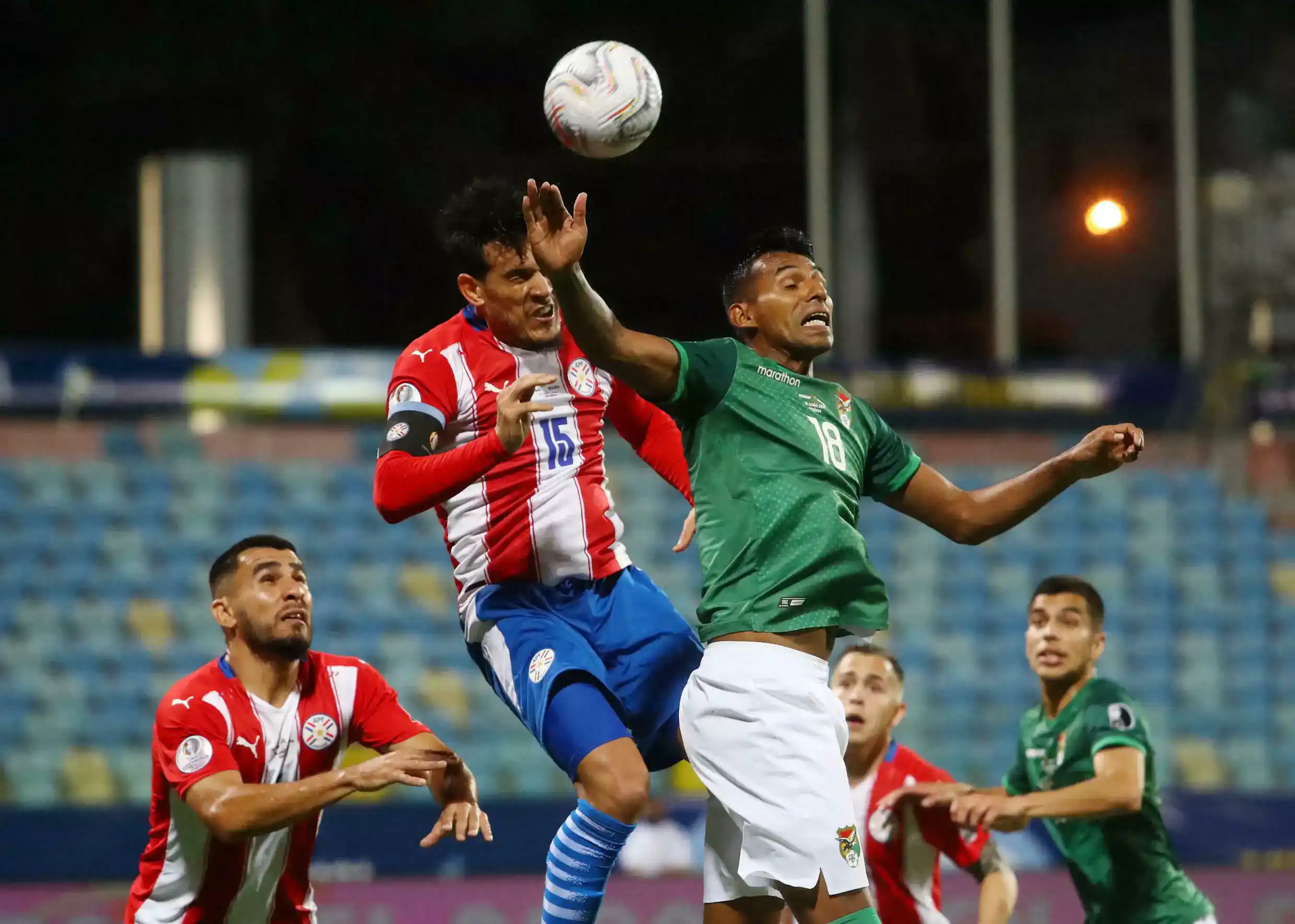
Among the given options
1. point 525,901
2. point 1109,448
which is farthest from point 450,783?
point 525,901

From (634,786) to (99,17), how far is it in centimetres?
1186

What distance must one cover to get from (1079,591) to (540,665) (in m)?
1.88

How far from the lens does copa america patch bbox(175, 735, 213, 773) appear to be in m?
4.62

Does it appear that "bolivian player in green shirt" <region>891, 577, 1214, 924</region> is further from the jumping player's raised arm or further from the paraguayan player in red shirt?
the jumping player's raised arm

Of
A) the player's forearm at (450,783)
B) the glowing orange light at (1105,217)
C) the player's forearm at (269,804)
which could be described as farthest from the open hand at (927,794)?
the glowing orange light at (1105,217)

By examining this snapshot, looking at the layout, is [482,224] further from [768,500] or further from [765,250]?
[768,500]

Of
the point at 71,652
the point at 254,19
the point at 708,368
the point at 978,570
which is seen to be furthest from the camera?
the point at 254,19

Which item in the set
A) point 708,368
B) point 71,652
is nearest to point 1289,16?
point 71,652

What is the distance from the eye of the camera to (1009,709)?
11.2 m

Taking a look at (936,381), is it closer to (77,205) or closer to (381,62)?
(381,62)

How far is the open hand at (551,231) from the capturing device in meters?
3.71

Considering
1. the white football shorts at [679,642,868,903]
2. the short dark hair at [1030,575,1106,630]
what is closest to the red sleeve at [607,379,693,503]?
the white football shorts at [679,642,868,903]

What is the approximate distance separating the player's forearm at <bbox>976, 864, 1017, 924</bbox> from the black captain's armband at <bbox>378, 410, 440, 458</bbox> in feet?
7.09

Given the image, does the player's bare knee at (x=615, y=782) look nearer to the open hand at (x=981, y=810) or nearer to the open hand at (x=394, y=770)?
the open hand at (x=394, y=770)
